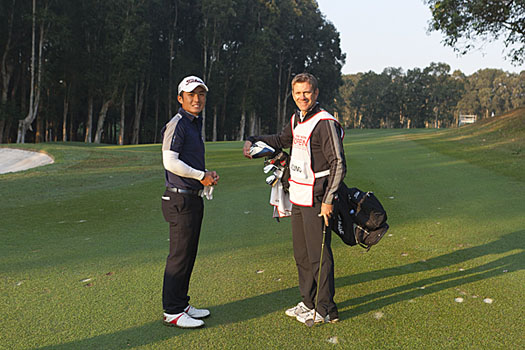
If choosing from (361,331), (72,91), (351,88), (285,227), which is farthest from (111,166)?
(351,88)

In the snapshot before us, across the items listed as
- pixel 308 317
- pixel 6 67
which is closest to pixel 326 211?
pixel 308 317

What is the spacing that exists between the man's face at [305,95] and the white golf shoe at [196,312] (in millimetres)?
2081

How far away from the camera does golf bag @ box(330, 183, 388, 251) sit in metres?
3.92

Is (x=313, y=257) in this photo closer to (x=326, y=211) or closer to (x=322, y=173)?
(x=326, y=211)

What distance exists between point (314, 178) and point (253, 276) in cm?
171

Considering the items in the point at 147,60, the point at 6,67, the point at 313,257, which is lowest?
the point at 313,257

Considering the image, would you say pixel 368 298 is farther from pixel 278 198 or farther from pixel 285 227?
pixel 285 227

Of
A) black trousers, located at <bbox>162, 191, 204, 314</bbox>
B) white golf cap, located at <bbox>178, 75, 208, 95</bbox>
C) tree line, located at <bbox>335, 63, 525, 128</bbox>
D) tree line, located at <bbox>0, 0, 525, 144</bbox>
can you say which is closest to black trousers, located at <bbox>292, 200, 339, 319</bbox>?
black trousers, located at <bbox>162, 191, 204, 314</bbox>

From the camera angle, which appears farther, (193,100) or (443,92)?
(443,92)

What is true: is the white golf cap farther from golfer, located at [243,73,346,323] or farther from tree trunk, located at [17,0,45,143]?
tree trunk, located at [17,0,45,143]

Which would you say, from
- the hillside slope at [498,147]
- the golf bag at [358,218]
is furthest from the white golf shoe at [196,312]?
the hillside slope at [498,147]

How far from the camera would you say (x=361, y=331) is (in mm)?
3627

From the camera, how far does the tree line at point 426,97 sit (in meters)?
92.2

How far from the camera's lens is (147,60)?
4366cm
